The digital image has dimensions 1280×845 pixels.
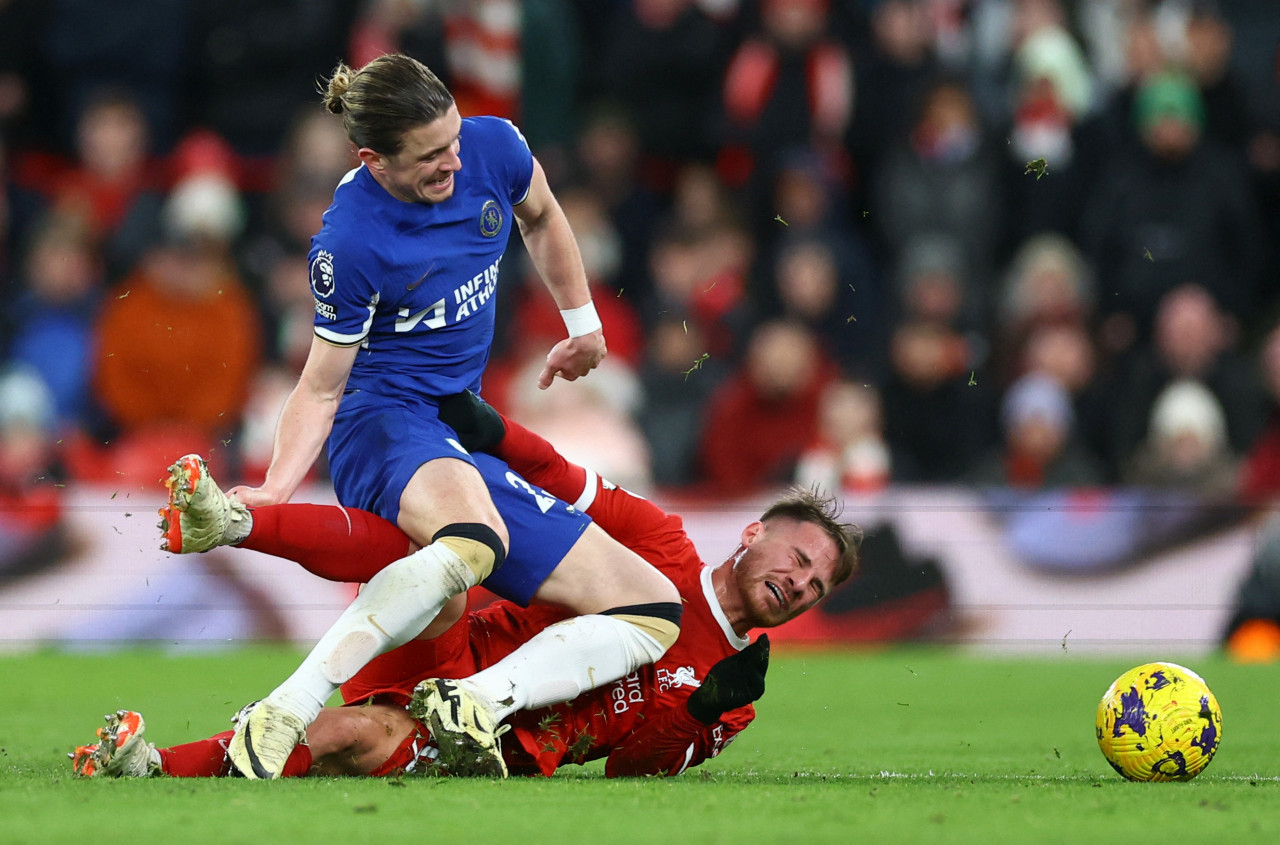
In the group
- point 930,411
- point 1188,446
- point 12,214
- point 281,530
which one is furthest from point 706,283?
point 281,530

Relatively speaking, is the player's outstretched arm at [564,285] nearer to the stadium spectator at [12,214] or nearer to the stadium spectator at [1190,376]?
the stadium spectator at [1190,376]

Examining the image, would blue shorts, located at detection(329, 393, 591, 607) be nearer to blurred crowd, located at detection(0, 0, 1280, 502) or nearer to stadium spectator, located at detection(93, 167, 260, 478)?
blurred crowd, located at detection(0, 0, 1280, 502)

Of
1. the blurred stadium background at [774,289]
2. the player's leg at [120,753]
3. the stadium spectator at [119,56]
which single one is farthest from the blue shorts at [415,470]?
the stadium spectator at [119,56]

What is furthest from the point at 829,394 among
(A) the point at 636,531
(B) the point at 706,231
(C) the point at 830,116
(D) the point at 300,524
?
(D) the point at 300,524

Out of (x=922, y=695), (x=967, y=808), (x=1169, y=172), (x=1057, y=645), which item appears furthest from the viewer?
(x=1169, y=172)

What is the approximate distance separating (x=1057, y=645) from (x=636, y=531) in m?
4.72

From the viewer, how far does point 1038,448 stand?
9.51 meters

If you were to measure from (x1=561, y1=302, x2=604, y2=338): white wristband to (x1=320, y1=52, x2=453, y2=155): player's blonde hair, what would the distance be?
0.96 m

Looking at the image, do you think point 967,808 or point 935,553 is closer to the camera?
point 967,808

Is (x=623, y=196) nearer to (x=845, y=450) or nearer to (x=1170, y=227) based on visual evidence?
(x=845, y=450)

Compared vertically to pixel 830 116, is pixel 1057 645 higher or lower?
lower

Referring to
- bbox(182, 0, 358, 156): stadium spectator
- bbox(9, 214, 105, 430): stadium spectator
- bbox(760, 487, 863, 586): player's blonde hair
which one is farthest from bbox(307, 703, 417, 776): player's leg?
bbox(182, 0, 358, 156): stadium spectator

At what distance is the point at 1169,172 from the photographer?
9844mm

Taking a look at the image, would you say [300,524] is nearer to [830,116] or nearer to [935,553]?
[935,553]
